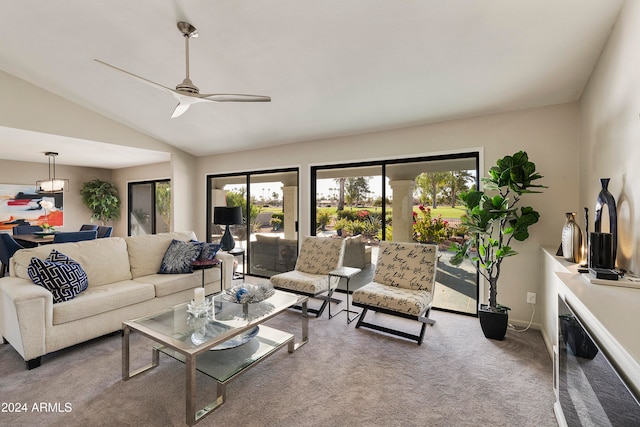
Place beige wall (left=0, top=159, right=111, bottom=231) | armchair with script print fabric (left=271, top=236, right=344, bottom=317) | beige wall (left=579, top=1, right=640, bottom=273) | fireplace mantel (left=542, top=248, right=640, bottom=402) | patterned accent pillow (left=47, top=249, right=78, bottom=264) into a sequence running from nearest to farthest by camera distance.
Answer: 1. fireplace mantel (left=542, top=248, right=640, bottom=402)
2. beige wall (left=579, top=1, right=640, bottom=273)
3. patterned accent pillow (left=47, top=249, right=78, bottom=264)
4. armchair with script print fabric (left=271, top=236, right=344, bottom=317)
5. beige wall (left=0, top=159, right=111, bottom=231)

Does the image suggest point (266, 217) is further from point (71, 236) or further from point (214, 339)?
point (214, 339)

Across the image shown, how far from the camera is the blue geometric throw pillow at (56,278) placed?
2557 mm

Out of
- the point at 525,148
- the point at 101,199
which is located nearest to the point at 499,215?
the point at 525,148

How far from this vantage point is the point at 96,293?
2.83 m

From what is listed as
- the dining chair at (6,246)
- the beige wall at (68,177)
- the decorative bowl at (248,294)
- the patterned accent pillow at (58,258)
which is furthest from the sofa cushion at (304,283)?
the beige wall at (68,177)

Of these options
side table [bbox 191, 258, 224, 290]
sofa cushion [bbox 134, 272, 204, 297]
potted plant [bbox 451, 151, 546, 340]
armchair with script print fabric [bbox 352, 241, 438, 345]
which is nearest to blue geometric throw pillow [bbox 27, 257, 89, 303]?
sofa cushion [bbox 134, 272, 204, 297]

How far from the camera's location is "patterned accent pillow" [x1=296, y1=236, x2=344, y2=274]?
388 cm

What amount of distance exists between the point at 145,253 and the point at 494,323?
4.10 metres

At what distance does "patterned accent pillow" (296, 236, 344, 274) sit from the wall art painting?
5825 millimetres

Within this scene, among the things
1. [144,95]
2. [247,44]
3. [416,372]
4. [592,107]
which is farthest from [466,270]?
[144,95]

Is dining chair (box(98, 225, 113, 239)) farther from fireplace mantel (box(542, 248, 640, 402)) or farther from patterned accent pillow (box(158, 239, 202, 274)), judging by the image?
fireplace mantel (box(542, 248, 640, 402))

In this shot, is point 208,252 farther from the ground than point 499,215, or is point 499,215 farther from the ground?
point 499,215
